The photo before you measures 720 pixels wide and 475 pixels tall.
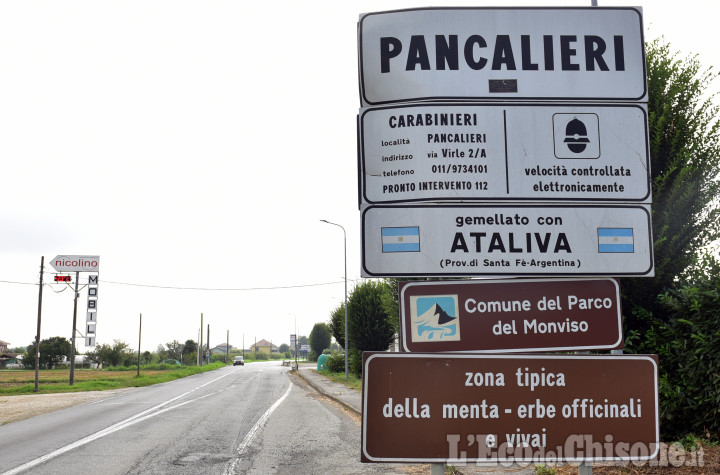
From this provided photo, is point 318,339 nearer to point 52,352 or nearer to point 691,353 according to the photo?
point 52,352

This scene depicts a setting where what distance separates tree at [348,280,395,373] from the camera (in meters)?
33.7

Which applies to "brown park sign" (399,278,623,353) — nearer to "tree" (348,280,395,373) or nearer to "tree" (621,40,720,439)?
"tree" (621,40,720,439)

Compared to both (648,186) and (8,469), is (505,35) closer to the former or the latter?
(648,186)

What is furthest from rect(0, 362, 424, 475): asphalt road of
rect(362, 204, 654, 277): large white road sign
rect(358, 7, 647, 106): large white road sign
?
rect(358, 7, 647, 106): large white road sign

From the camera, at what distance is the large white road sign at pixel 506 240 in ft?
11.2

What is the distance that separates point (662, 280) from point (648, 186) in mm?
5652

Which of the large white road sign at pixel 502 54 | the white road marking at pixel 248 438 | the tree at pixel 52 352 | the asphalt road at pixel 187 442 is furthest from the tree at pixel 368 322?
the tree at pixel 52 352

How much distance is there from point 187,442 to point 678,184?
30.5 ft

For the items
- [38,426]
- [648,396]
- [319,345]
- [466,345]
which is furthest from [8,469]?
[319,345]

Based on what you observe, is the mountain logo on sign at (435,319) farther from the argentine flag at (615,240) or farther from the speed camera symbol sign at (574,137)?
the speed camera symbol sign at (574,137)

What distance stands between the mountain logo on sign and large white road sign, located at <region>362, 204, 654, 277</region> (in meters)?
0.16

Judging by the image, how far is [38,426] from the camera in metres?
13.8

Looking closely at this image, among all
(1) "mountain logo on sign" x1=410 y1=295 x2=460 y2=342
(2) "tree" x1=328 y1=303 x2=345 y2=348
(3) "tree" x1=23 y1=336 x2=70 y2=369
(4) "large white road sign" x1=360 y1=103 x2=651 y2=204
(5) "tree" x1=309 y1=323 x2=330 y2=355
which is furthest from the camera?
(5) "tree" x1=309 y1=323 x2=330 y2=355

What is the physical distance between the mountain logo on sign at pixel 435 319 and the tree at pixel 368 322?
29869mm
